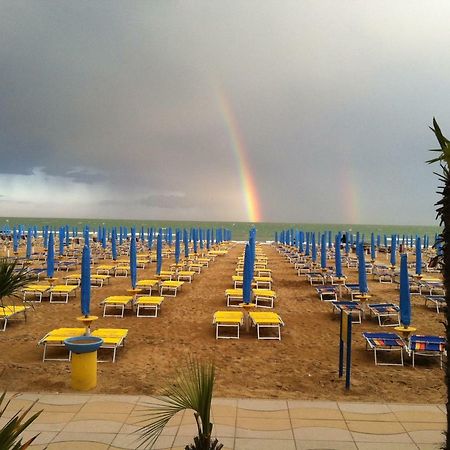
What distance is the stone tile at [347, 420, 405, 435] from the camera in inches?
193

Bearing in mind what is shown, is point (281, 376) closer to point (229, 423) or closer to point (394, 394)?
point (394, 394)

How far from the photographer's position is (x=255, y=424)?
504cm

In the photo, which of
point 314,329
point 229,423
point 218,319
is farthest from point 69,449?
point 314,329

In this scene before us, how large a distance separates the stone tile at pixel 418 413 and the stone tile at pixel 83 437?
11.5ft

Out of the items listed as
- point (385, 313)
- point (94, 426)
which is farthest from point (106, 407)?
point (385, 313)

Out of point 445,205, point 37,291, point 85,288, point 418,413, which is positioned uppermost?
point 445,205

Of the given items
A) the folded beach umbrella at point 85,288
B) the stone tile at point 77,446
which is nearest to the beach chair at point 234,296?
the folded beach umbrella at point 85,288

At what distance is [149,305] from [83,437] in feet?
25.6

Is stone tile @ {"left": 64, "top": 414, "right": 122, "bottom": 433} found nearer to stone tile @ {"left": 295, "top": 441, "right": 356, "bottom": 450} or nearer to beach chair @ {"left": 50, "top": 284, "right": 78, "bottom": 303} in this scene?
stone tile @ {"left": 295, "top": 441, "right": 356, "bottom": 450}

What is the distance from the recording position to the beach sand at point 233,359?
661cm

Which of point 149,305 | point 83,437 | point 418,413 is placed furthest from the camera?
point 149,305

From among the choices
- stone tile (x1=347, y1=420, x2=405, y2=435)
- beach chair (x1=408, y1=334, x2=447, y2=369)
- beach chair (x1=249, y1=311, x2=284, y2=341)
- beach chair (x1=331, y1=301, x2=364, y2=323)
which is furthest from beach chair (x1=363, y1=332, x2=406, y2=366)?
stone tile (x1=347, y1=420, x2=405, y2=435)

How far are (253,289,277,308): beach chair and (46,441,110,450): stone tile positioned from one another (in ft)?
29.6

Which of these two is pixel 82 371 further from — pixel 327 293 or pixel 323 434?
pixel 327 293
